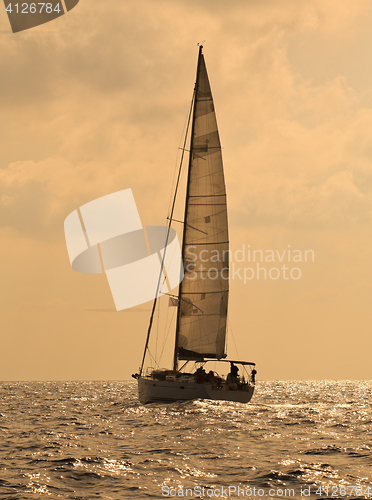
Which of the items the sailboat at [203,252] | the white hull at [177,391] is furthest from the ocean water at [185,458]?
the sailboat at [203,252]

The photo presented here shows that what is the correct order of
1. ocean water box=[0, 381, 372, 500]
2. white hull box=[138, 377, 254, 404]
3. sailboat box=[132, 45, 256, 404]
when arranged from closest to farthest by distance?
ocean water box=[0, 381, 372, 500], white hull box=[138, 377, 254, 404], sailboat box=[132, 45, 256, 404]

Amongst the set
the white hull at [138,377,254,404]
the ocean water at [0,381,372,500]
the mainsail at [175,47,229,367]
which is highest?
the mainsail at [175,47,229,367]

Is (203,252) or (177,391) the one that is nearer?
(177,391)

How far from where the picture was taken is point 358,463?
15.2m

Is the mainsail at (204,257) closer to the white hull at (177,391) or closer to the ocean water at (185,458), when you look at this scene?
the white hull at (177,391)

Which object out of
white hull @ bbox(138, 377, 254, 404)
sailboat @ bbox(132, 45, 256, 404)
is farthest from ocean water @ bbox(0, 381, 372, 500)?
sailboat @ bbox(132, 45, 256, 404)

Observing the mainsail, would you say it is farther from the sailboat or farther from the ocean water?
the ocean water

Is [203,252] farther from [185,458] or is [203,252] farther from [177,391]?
[185,458]

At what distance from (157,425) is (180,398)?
22.8ft

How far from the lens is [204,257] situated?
116 ft

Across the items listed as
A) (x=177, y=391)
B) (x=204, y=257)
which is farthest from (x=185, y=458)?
(x=204, y=257)

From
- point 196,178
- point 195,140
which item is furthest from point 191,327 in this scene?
point 195,140

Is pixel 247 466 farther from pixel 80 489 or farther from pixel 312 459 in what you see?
pixel 80 489

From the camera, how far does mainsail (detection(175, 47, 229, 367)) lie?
34750 mm
